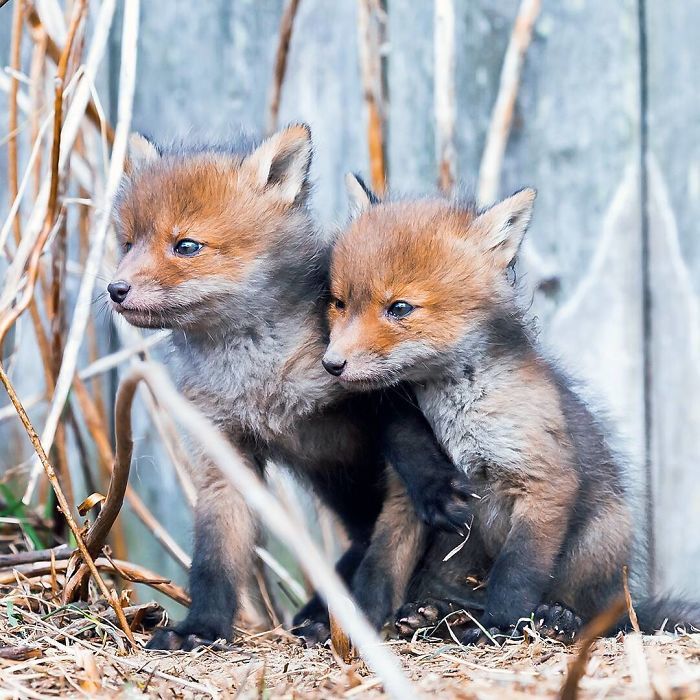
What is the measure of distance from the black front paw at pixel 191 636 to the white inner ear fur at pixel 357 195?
1.37 m

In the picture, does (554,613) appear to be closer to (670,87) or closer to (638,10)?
(670,87)

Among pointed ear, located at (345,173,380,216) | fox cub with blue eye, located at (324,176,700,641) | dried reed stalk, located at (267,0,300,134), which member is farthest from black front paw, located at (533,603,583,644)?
dried reed stalk, located at (267,0,300,134)

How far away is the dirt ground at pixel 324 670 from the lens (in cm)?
190

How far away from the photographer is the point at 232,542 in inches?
121

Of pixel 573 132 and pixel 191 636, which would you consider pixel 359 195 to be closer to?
pixel 573 132

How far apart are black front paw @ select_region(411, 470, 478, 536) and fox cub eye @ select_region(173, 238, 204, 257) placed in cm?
96

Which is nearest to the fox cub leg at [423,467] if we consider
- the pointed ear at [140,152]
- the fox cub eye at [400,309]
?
the fox cub eye at [400,309]

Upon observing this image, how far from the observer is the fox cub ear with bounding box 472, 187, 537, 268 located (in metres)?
3.08

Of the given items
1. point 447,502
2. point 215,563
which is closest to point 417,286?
point 447,502

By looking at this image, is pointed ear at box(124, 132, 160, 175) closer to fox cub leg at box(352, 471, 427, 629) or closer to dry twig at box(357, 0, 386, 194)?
dry twig at box(357, 0, 386, 194)

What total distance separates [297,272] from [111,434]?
4.96 feet

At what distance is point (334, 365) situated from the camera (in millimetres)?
2773

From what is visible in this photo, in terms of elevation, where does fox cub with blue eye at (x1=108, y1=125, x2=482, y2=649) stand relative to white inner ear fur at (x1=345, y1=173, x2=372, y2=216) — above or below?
below

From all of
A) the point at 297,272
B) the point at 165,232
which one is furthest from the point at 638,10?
the point at 165,232
